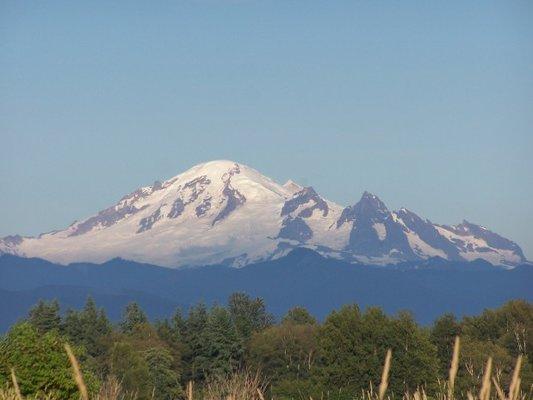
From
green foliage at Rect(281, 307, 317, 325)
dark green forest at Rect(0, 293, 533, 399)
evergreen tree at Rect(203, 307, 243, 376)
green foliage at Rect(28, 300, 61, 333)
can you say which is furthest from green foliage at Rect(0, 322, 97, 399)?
green foliage at Rect(281, 307, 317, 325)

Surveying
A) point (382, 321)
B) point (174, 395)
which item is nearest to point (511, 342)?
point (382, 321)

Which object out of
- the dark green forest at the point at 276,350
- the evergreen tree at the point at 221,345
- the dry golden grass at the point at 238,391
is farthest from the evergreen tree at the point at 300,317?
the dry golden grass at the point at 238,391

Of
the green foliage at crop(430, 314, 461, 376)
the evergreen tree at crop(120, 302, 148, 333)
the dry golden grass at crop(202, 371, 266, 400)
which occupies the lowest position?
the green foliage at crop(430, 314, 461, 376)

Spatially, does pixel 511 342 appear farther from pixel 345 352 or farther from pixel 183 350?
pixel 183 350

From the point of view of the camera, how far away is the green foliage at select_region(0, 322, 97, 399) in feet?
162

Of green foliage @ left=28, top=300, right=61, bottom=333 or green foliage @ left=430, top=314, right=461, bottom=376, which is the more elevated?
green foliage @ left=28, top=300, right=61, bottom=333

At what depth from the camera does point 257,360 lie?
124 m

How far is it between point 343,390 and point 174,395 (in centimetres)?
2827

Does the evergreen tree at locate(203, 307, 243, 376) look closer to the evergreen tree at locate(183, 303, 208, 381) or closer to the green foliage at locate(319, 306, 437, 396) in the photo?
the evergreen tree at locate(183, 303, 208, 381)

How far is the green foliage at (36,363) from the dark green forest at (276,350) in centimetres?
5

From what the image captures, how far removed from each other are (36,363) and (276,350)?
75361 mm

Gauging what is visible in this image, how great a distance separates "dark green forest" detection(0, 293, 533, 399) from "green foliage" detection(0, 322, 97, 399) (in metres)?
0.05

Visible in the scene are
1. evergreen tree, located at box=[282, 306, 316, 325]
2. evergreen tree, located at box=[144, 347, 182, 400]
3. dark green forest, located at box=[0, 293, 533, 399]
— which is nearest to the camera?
dark green forest, located at box=[0, 293, 533, 399]

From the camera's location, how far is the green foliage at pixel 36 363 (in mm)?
49469
